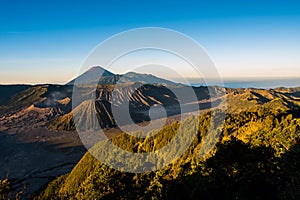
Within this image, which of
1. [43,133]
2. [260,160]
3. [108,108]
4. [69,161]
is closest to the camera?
[260,160]

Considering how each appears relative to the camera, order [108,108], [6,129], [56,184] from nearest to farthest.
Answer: [56,184] < [6,129] < [108,108]

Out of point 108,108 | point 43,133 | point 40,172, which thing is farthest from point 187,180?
point 108,108

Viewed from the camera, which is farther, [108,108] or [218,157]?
[108,108]

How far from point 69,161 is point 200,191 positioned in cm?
9206

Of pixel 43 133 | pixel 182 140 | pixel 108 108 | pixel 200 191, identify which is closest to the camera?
pixel 200 191

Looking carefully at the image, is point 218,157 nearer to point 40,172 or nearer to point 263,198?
point 263,198

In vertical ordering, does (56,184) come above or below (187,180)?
below

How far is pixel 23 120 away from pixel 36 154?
90.2 metres

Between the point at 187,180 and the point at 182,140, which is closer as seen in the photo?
the point at 187,180

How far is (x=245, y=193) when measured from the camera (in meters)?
22.1

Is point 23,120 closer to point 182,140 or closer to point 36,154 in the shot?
point 36,154

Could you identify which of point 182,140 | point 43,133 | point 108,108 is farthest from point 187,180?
point 108,108

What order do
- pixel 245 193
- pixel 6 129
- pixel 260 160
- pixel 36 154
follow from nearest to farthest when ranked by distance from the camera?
1. pixel 245 193
2. pixel 260 160
3. pixel 36 154
4. pixel 6 129

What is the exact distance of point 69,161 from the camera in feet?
342
